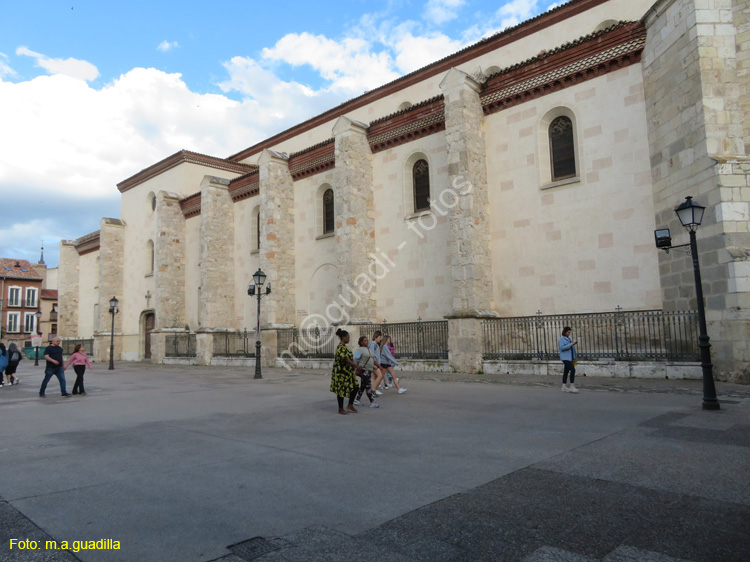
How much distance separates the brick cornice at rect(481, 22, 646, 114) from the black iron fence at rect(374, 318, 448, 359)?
8.36 m

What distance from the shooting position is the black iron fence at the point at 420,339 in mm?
17875

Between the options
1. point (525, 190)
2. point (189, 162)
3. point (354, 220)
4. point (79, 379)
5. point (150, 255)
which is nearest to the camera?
point (79, 379)

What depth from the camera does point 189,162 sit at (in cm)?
3156

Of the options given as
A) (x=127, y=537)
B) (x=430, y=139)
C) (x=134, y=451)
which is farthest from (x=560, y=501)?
(x=430, y=139)

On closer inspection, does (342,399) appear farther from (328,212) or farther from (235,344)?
(235,344)

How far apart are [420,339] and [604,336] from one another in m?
6.52

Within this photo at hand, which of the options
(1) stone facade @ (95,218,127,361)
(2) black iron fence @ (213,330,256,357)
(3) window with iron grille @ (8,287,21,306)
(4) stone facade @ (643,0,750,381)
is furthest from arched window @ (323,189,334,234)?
(3) window with iron grille @ (8,287,21,306)

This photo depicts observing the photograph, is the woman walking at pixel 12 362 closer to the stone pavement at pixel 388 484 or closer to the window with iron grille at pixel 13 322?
the stone pavement at pixel 388 484

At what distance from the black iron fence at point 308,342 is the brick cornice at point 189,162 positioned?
47.7 feet

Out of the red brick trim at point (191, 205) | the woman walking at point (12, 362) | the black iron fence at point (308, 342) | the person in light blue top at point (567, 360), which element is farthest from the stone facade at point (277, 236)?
the person in light blue top at point (567, 360)

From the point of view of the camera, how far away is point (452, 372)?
16.5 metres

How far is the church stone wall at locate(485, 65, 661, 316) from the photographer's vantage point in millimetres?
14922

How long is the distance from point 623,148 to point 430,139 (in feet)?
24.4

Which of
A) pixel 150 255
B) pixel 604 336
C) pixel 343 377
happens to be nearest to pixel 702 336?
pixel 604 336
